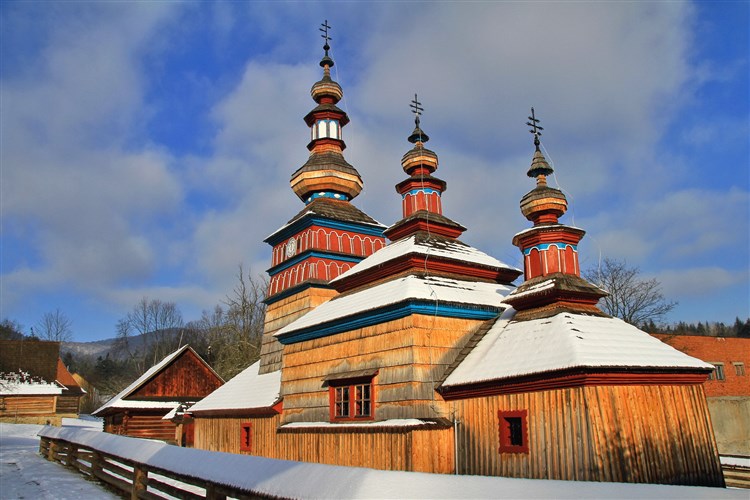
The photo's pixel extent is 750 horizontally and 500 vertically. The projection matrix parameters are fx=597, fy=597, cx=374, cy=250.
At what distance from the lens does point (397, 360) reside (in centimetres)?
1586

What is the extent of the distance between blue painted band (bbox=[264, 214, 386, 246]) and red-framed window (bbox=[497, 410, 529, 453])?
1393cm

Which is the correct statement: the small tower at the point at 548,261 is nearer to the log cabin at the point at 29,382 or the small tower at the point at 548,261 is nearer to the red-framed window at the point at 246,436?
the red-framed window at the point at 246,436

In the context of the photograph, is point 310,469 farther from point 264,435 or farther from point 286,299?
point 286,299

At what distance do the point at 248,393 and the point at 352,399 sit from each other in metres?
8.31

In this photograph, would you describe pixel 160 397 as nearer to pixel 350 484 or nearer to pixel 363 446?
pixel 363 446

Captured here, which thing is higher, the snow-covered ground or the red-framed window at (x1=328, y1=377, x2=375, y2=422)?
the red-framed window at (x1=328, y1=377, x2=375, y2=422)

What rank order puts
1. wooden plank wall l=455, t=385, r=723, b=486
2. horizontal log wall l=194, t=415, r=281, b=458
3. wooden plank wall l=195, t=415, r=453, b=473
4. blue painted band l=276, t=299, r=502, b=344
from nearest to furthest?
wooden plank wall l=455, t=385, r=723, b=486 → wooden plank wall l=195, t=415, r=453, b=473 → blue painted band l=276, t=299, r=502, b=344 → horizontal log wall l=194, t=415, r=281, b=458

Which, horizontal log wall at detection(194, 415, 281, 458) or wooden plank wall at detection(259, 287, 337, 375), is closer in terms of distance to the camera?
horizontal log wall at detection(194, 415, 281, 458)

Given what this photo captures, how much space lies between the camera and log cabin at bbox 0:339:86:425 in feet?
136

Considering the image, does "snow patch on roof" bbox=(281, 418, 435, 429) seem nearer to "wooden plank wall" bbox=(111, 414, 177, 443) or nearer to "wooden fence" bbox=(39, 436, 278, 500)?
"wooden fence" bbox=(39, 436, 278, 500)

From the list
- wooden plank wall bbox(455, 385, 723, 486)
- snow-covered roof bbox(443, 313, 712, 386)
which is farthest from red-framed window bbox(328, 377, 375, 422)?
wooden plank wall bbox(455, 385, 723, 486)

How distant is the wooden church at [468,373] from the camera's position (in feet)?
40.4

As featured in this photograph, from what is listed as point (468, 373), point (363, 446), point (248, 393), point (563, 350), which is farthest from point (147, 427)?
point (563, 350)

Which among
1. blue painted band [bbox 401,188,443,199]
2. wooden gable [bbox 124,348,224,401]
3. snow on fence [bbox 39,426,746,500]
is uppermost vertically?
blue painted band [bbox 401,188,443,199]
